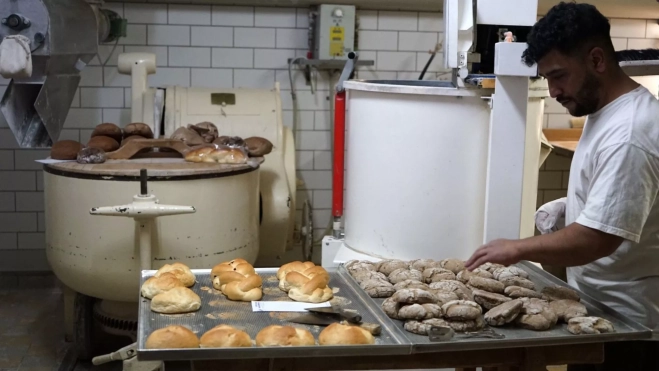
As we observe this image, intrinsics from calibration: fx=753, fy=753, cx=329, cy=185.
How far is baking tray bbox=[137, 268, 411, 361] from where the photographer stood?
1679 mm

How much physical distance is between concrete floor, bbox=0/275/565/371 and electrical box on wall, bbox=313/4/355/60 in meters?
2.36

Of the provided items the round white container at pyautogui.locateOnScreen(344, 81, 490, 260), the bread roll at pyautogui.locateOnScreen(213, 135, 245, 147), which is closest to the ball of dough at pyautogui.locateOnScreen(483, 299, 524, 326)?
the round white container at pyautogui.locateOnScreen(344, 81, 490, 260)

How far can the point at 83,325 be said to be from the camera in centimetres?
395

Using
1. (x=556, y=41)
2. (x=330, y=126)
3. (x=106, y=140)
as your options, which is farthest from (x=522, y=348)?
(x=330, y=126)

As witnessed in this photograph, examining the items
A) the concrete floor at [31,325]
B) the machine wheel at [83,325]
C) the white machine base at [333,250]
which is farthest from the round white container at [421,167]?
the concrete floor at [31,325]

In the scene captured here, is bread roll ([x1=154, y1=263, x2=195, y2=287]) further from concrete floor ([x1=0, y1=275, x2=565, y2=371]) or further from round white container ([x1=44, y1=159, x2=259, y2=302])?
concrete floor ([x1=0, y1=275, x2=565, y2=371])

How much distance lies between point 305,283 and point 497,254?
21.2 inches

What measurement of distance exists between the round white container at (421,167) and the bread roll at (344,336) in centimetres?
139

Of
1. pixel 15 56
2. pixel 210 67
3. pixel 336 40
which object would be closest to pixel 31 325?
pixel 210 67

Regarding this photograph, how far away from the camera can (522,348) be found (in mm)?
1866

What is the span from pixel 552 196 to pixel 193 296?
4.18m

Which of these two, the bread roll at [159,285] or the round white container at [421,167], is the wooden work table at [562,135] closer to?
the round white container at [421,167]

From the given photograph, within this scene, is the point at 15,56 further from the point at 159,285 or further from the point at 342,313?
the point at 342,313

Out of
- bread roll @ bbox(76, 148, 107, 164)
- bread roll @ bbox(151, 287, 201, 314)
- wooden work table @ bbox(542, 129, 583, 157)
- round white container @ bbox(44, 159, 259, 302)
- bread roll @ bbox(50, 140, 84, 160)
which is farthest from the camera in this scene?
wooden work table @ bbox(542, 129, 583, 157)
